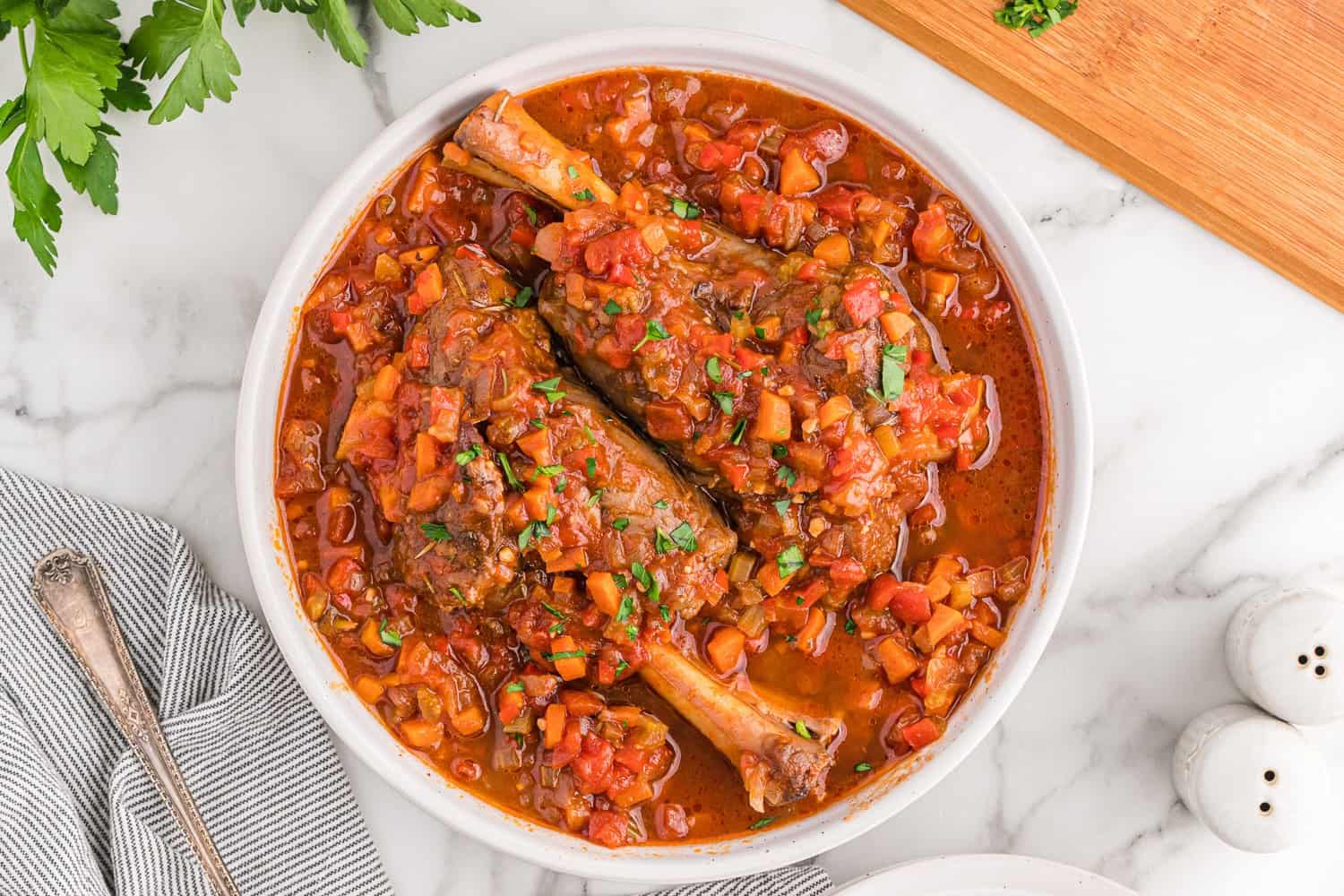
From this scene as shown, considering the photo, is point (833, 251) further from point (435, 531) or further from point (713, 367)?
point (435, 531)

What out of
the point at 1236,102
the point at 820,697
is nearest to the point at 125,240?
the point at 820,697

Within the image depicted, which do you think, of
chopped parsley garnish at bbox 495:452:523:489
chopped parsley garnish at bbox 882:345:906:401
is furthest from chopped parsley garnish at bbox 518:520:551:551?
chopped parsley garnish at bbox 882:345:906:401

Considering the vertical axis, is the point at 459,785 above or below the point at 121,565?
below

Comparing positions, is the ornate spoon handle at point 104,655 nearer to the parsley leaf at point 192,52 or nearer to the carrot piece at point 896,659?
the parsley leaf at point 192,52

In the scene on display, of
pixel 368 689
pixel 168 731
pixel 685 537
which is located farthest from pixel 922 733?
pixel 168 731

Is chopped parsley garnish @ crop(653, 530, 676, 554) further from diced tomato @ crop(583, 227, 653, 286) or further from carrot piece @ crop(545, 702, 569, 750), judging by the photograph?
diced tomato @ crop(583, 227, 653, 286)

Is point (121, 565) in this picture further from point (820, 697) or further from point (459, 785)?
point (820, 697)
